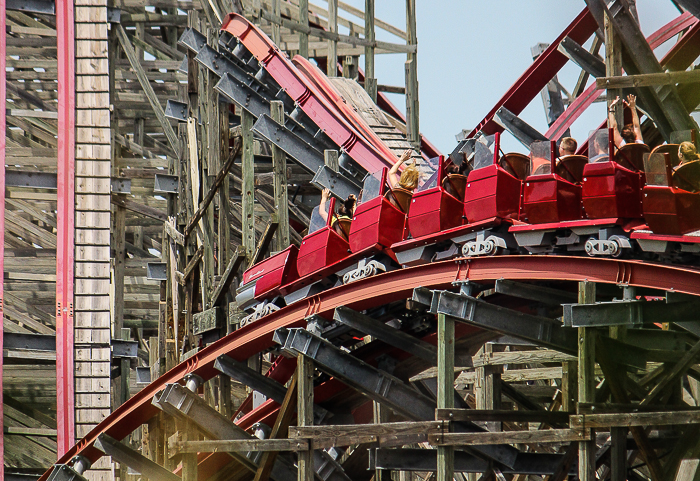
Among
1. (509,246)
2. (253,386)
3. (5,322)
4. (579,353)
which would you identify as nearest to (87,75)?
(5,322)

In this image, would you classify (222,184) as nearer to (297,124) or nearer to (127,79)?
Result: (297,124)

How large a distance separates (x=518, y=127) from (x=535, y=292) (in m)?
4.30

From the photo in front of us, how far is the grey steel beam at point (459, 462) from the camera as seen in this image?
13438mm

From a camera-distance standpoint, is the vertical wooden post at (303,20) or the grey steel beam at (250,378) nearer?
the grey steel beam at (250,378)

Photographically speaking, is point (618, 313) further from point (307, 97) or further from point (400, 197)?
point (307, 97)

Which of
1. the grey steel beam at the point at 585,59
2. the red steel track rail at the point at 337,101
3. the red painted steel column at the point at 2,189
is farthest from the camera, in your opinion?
the red steel track rail at the point at 337,101

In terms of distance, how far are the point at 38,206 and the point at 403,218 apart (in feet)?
27.7

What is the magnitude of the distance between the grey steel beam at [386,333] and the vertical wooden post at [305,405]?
656 millimetres

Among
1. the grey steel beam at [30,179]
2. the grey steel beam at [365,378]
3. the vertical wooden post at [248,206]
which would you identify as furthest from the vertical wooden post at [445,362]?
the grey steel beam at [30,179]

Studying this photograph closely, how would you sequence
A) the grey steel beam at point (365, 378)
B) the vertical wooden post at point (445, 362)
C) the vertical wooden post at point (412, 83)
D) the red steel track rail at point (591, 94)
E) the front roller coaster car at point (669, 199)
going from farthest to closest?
the vertical wooden post at point (412, 83), the red steel track rail at point (591, 94), the grey steel beam at point (365, 378), the vertical wooden post at point (445, 362), the front roller coaster car at point (669, 199)

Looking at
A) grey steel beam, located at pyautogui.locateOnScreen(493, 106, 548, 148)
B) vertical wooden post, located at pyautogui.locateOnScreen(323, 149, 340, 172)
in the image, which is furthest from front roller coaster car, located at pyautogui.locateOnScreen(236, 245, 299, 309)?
grey steel beam, located at pyautogui.locateOnScreen(493, 106, 548, 148)

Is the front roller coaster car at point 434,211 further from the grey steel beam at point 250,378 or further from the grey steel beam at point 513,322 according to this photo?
the grey steel beam at point 250,378

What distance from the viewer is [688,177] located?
10398 millimetres

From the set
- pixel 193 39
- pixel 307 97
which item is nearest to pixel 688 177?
pixel 307 97
